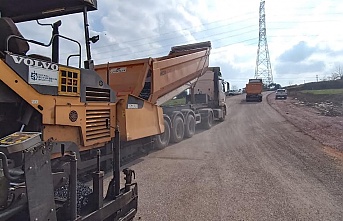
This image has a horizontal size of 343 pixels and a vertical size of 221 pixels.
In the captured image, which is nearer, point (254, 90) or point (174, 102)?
point (174, 102)

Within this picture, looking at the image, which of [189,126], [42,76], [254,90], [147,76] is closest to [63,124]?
[42,76]

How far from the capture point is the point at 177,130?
425 inches

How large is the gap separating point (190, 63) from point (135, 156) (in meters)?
4.68

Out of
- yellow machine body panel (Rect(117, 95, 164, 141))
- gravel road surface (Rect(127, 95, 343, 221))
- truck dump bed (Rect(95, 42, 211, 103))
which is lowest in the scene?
gravel road surface (Rect(127, 95, 343, 221))

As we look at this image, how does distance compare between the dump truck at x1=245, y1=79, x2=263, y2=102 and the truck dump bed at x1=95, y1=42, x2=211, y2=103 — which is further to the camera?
the dump truck at x1=245, y1=79, x2=263, y2=102

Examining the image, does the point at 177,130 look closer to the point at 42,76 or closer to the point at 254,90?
Result: the point at 42,76

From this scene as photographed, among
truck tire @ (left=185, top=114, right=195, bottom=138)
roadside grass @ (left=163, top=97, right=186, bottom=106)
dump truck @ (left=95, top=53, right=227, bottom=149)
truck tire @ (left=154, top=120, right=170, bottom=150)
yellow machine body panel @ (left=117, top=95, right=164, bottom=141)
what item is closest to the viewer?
yellow machine body panel @ (left=117, top=95, right=164, bottom=141)

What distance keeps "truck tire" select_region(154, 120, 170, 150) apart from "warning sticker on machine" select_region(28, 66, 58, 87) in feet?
16.1

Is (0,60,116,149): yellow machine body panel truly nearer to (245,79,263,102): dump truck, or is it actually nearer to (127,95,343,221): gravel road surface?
(127,95,343,221): gravel road surface

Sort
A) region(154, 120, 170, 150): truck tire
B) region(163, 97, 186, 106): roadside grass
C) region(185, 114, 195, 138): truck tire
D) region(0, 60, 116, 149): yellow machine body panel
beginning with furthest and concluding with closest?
region(185, 114, 195, 138): truck tire, region(163, 97, 186, 106): roadside grass, region(154, 120, 170, 150): truck tire, region(0, 60, 116, 149): yellow machine body panel

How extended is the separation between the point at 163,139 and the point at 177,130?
142 centimetres

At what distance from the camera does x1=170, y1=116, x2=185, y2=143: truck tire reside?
10.4m

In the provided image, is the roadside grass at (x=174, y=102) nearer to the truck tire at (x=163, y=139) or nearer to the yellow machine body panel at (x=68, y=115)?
the truck tire at (x=163, y=139)

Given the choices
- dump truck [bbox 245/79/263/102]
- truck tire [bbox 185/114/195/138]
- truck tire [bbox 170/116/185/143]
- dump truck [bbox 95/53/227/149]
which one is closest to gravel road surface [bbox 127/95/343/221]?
truck tire [bbox 170/116/185/143]
